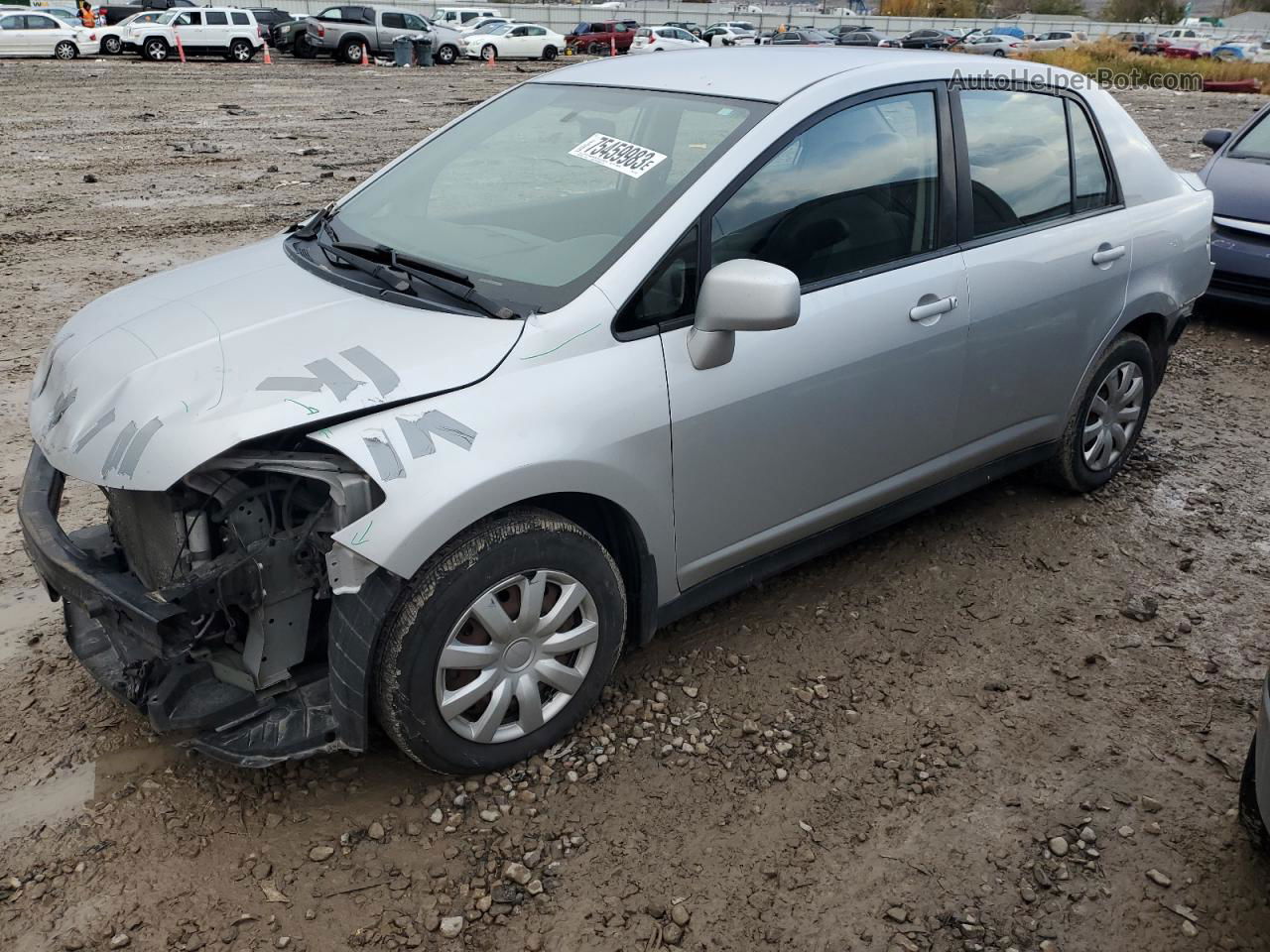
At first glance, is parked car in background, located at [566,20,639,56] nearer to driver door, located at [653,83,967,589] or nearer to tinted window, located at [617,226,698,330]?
driver door, located at [653,83,967,589]

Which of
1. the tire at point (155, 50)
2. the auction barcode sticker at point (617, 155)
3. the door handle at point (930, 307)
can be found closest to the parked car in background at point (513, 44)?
the tire at point (155, 50)

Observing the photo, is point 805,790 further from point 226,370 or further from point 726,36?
point 726,36

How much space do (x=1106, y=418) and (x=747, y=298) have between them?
2.54 meters

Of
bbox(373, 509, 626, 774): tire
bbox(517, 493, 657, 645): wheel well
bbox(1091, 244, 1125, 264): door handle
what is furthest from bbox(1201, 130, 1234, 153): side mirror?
Result: bbox(373, 509, 626, 774): tire

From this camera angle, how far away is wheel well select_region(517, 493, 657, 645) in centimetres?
287

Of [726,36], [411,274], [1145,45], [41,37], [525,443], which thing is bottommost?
[525,443]

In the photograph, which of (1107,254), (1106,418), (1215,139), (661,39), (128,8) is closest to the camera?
(1107,254)

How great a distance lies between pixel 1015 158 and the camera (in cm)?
379

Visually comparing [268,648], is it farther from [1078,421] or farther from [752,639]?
[1078,421]

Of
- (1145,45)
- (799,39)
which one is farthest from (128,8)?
(1145,45)

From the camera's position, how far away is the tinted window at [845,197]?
3.04 metres

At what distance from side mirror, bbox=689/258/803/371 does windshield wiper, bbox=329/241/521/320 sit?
519mm

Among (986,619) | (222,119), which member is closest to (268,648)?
(986,619)

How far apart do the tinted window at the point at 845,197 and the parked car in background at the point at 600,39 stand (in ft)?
130
